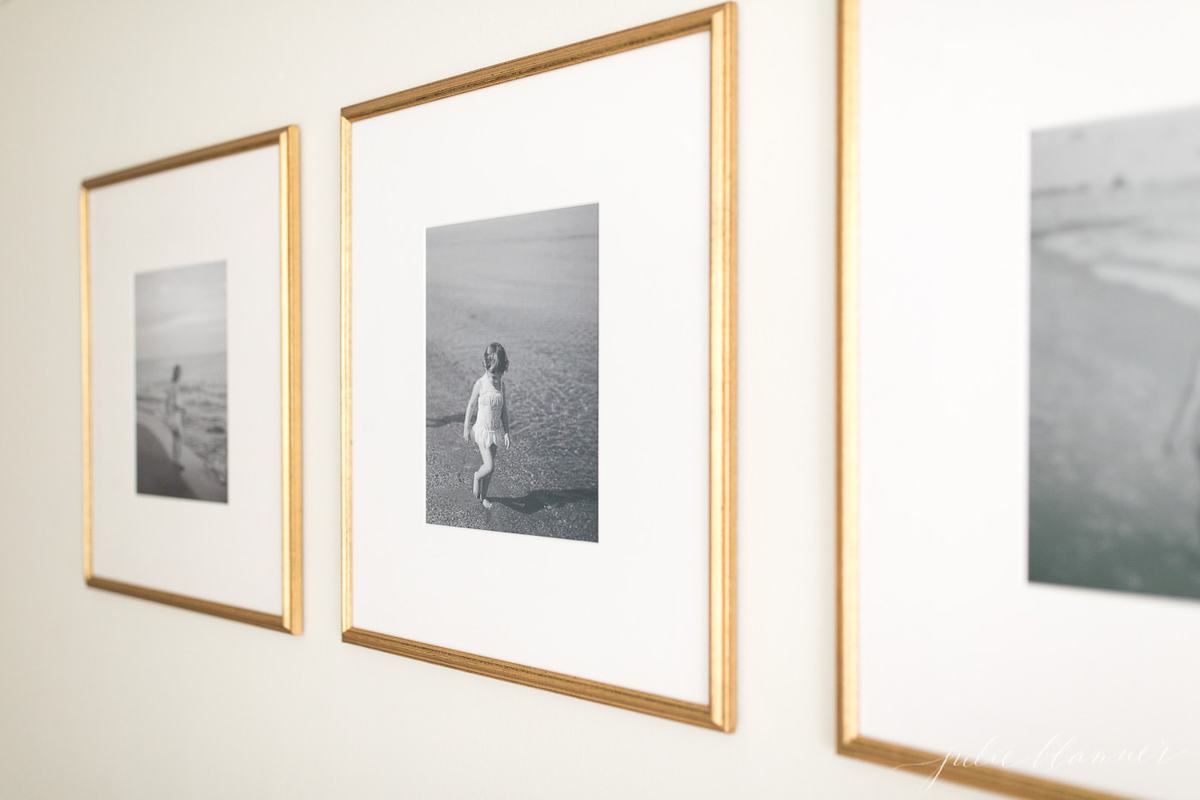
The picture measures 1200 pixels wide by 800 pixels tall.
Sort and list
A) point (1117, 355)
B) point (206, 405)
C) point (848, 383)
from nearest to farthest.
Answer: point (1117, 355) < point (848, 383) < point (206, 405)

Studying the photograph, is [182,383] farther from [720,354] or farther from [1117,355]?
[1117,355]

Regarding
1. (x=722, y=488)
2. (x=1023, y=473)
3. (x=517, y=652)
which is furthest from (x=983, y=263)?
(x=517, y=652)

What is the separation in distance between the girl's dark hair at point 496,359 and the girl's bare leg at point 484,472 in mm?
115

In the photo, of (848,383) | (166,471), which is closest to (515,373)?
(848,383)

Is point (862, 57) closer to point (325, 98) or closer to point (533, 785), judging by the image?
point (325, 98)

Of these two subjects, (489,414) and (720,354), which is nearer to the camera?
(720,354)

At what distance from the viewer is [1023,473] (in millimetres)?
839

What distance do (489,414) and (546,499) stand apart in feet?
0.53

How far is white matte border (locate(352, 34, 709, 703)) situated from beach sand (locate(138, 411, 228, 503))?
43cm

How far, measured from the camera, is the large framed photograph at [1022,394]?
2.53ft

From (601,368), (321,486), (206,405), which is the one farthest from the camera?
(206,405)

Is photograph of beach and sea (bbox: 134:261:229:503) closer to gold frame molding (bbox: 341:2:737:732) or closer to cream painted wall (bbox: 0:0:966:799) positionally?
cream painted wall (bbox: 0:0:966:799)

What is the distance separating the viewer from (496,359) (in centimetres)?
121

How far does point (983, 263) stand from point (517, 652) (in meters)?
0.80
